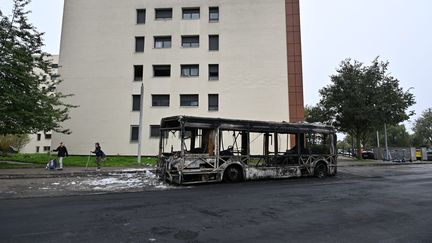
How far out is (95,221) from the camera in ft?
20.6

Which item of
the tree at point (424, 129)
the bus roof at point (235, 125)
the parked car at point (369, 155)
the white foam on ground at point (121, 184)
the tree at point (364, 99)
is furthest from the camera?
the tree at point (424, 129)

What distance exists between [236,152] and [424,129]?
242 feet

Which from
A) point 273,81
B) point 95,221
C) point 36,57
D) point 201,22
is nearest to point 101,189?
point 95,221

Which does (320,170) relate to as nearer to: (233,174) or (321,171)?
(321,171)

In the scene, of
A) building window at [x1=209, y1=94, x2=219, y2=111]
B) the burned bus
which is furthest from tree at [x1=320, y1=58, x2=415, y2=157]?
the burned bus

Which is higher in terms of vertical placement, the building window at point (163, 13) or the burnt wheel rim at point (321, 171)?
the building window at point (163, 13)

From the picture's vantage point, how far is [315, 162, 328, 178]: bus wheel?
16.0 meters

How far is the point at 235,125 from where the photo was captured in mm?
13750

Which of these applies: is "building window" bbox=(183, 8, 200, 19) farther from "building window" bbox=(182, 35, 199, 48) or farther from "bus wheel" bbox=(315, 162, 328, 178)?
"bus wheel" bbox=(315, 162, 328, 178)

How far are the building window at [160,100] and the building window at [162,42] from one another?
564 cm

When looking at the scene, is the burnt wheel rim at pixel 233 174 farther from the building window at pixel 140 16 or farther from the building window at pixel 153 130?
the building window at pixel 140 16

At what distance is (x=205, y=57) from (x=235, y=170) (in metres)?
20.3

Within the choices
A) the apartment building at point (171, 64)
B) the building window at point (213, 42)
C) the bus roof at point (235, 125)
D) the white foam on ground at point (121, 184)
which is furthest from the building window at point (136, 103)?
the bus roof at point (235, 125)

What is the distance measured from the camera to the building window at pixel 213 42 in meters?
32.2
